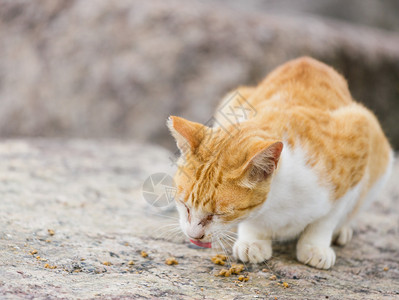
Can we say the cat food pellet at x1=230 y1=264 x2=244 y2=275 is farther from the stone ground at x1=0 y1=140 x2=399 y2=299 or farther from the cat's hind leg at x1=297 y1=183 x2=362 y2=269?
the cat's hind leg at x1=297 y1=183 x2=362 y2=269

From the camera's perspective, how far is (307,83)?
2.98 metres

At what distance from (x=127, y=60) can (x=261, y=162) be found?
384 cm

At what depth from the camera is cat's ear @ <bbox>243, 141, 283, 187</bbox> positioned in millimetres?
2020

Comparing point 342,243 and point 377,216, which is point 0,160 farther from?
point 377,216

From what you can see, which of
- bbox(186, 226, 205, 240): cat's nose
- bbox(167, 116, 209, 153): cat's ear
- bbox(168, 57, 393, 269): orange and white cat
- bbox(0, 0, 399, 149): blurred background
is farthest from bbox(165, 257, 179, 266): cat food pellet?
bbox(0, 0, 399, 149): blurred background

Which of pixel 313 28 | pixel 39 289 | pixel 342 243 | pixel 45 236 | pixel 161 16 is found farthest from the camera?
pixel 313 28

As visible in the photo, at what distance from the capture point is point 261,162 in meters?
2.09

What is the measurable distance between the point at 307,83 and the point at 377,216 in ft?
4.55

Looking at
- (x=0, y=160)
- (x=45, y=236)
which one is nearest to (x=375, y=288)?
(x=45, y=236)

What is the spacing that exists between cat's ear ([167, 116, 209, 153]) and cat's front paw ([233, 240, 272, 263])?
62 centimetres

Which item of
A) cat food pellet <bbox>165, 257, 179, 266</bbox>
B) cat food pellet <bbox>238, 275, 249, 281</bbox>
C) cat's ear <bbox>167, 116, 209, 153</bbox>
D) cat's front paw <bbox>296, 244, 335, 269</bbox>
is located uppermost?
cat's ear <bbox>167, 116, 209, 153</bbox>

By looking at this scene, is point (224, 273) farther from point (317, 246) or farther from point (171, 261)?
point (317, 246)

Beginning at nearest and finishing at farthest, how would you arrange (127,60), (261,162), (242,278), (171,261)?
(261,162), (242,278), (171,261), (127,60)

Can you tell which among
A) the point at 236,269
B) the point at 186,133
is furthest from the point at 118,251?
the point at 186,133
